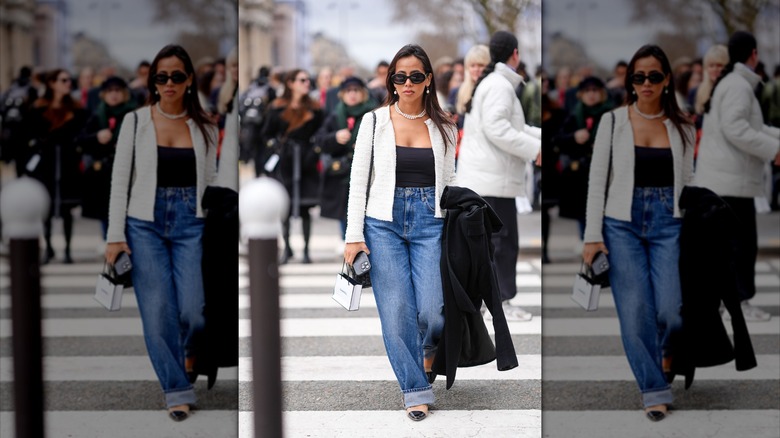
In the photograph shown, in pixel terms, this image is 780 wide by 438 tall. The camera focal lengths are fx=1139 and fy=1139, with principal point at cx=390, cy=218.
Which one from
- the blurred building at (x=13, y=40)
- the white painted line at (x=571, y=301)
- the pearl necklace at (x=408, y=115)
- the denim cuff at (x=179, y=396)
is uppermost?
the blurred building at (x=13, y=40)

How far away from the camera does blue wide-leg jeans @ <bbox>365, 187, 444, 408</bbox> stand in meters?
4.49

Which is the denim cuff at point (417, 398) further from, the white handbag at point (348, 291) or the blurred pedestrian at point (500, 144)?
the blurred pedestrian at point (500, 144)

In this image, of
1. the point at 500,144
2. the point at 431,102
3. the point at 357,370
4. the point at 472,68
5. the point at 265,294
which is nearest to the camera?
the point at 265,294

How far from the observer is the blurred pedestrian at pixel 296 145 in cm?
966

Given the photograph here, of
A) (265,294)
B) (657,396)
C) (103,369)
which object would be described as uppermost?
(265,294)

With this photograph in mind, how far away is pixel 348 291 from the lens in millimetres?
4473

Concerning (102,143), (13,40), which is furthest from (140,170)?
(13,40)

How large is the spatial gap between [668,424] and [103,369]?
6.97 ft

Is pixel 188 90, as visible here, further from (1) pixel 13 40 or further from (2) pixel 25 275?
(2) pixel 25 275

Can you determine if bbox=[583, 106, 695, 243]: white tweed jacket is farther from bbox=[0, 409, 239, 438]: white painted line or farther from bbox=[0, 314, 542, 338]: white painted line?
bbox=[0, 314, 542, 338]: white painted line

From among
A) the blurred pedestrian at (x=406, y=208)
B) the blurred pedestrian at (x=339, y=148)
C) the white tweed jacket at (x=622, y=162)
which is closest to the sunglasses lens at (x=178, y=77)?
the blurred pedestrian at (x=406, y=208)

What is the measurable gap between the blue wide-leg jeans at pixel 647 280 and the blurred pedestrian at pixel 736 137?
7.5 inches

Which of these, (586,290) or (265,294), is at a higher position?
(265,294)

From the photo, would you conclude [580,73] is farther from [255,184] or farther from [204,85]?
[255,184]
